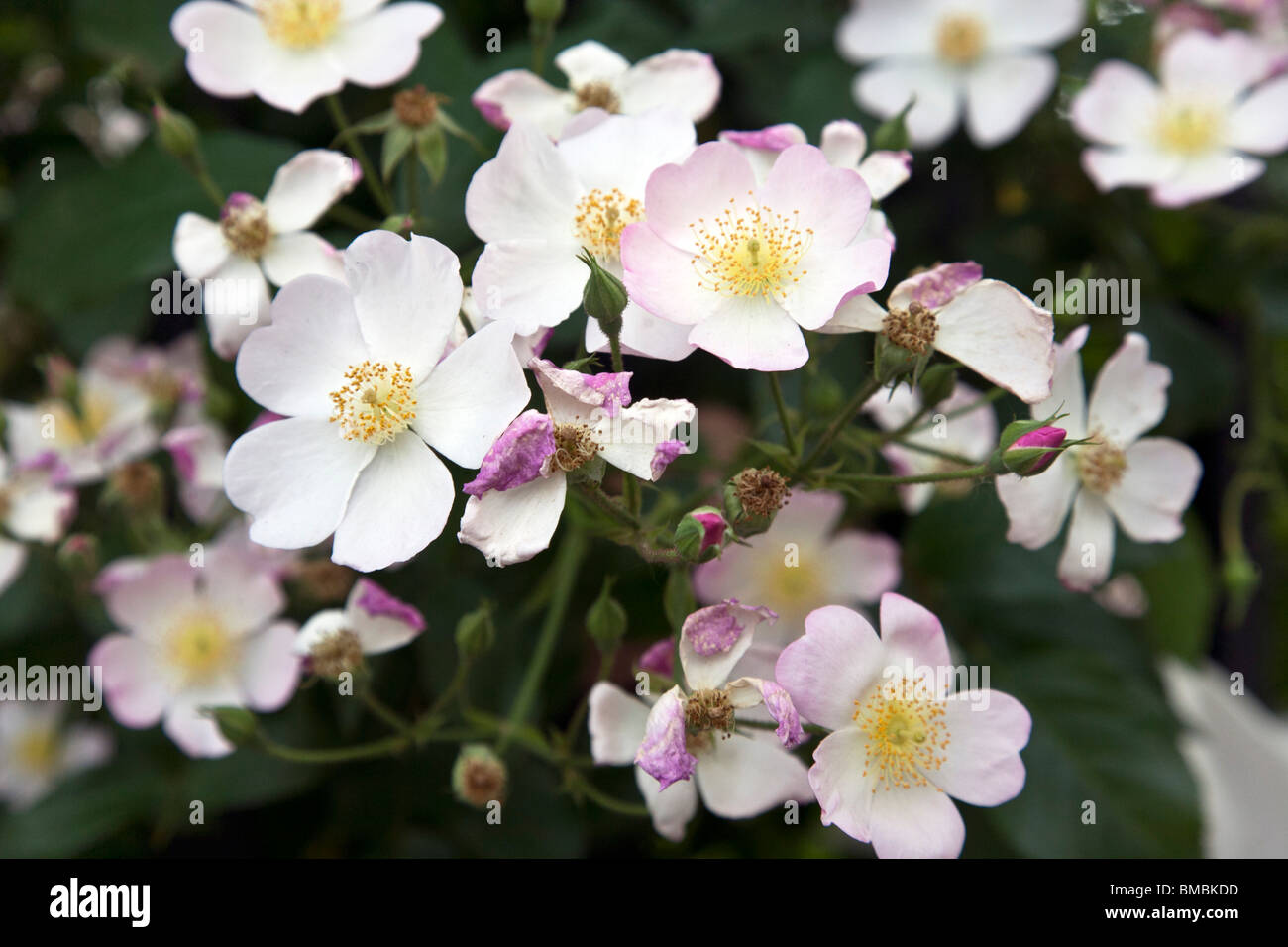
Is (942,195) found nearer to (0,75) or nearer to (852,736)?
→ (852,736)

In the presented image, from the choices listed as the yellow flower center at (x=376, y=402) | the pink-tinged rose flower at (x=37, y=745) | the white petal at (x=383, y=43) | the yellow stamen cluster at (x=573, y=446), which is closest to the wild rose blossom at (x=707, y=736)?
the yellow stamen cluster at (x=573, y=446)

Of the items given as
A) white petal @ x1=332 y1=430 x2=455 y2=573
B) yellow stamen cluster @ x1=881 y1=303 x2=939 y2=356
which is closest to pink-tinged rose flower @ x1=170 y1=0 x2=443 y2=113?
white petal @ x1=332 y1=430 x2=455 y2=573

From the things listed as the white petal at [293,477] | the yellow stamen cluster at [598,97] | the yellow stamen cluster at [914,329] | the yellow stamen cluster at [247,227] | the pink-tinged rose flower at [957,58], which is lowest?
the white petal at [293,477]

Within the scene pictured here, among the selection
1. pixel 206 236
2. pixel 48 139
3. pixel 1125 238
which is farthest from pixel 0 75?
pixel 1125 238

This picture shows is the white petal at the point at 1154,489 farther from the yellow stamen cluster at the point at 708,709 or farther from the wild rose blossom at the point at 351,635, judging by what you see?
the wild rose blossom at the point at 351,635

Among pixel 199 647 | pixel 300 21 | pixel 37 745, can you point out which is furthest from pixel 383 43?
pixel 37 745

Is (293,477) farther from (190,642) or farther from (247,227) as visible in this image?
(190,642)
